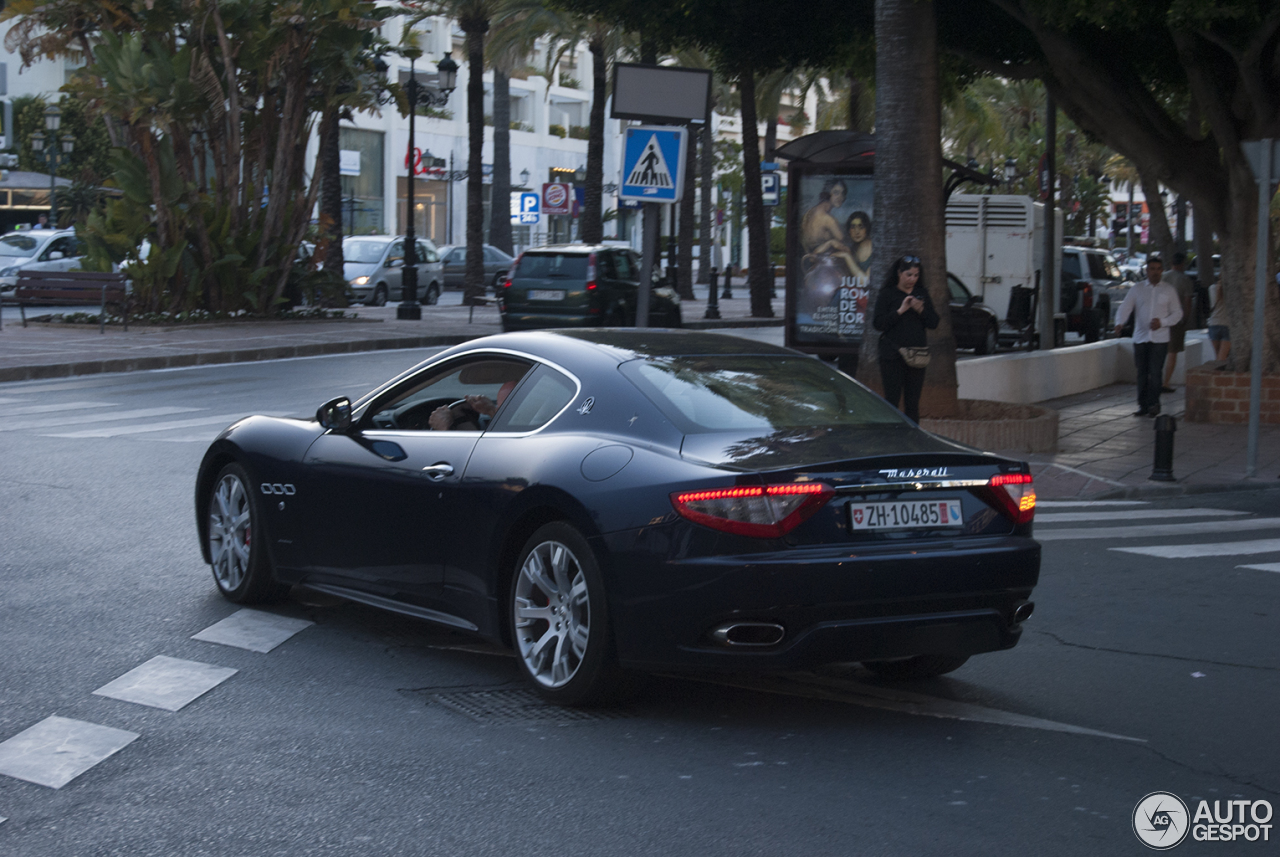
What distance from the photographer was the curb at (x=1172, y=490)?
478 inches

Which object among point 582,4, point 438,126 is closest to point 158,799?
point 582,4

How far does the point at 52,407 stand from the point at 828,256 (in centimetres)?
1020

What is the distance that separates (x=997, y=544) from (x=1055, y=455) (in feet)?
28.9

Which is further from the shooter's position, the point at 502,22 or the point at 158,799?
the point at 502,22

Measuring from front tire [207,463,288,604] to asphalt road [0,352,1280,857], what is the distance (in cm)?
15

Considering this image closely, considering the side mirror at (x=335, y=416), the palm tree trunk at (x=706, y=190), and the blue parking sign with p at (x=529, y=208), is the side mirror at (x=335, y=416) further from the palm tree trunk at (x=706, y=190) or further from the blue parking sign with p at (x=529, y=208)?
the blue parking sign with p at (x=529, y=208)

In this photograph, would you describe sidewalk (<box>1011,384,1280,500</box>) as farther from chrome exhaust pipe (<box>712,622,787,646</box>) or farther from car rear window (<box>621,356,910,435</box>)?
chrome exhaust pipe (<box>712,622,787,646</box>)

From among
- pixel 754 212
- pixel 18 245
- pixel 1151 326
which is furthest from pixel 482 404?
pixel 18 245

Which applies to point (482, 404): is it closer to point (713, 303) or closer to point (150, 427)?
point (150, 427)

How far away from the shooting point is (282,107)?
1125 inches

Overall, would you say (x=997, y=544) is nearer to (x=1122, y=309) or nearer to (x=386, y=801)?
(x=386, y=801)

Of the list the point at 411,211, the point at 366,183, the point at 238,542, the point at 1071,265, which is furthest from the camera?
the point at 366,183

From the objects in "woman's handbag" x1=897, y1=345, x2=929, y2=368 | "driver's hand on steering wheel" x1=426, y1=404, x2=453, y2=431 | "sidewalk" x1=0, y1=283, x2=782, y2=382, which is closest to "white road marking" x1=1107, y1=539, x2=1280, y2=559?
"woman's handbag" x1=897, y1=345, x2=929, y2=368

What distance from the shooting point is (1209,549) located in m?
9.62
